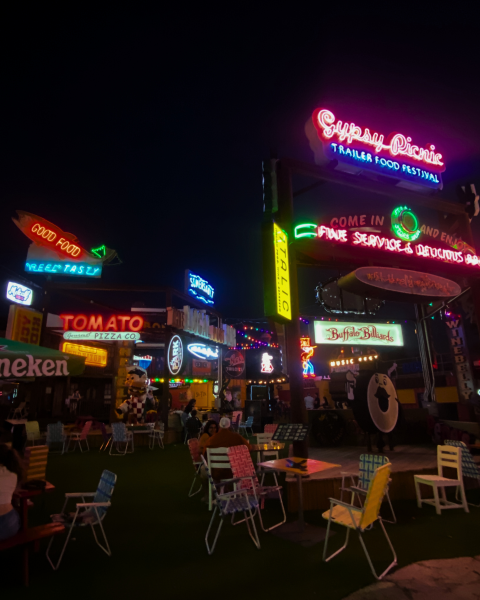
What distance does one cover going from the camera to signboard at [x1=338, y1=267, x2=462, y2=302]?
28.1 feet

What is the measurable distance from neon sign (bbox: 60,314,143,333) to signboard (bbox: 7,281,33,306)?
83.4 inches

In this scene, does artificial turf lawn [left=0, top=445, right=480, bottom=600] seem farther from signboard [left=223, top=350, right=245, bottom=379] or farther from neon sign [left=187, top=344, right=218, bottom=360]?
signboard [left=223, top=350, right=245, bottom=379]

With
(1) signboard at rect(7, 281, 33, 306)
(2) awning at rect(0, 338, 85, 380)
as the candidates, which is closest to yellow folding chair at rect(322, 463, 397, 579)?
(2) awning at rect(0, 338, 85, 380)

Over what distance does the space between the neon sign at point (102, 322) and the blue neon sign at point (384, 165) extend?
1046 cm

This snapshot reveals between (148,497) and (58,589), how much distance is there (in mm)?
3464

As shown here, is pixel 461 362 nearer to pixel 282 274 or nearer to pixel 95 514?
pixel 282 274

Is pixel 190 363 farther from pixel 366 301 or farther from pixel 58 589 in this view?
pixel 58 589

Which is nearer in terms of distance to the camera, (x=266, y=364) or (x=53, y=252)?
(x=53, y=252)

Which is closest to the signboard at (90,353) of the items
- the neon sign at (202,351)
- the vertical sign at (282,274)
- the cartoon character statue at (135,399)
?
the cartoon character statue at (135,399)

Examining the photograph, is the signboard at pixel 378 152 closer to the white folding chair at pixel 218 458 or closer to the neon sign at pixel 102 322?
the white folding chair at pixel 218 458

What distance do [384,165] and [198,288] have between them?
54.5ft

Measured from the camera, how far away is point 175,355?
16.2 meters

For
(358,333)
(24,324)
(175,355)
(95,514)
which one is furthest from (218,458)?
(24,324)

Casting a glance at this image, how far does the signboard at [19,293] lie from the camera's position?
15.1 m
